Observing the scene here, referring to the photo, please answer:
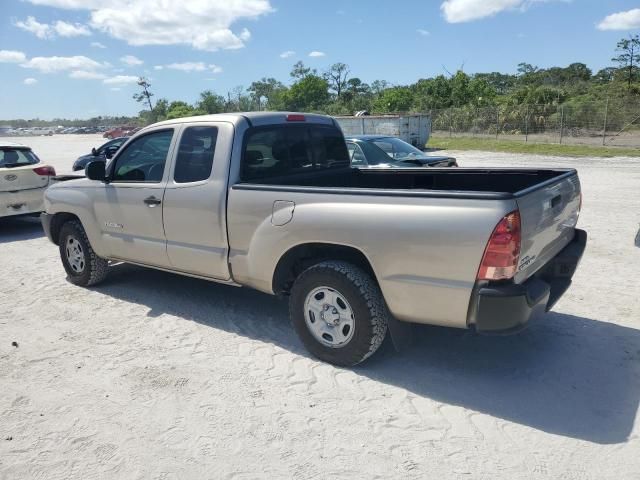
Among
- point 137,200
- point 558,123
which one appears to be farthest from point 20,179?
point 558,123

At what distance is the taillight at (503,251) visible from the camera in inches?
119

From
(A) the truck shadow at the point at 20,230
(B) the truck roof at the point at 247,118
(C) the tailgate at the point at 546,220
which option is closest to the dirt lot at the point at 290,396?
(C) the tailgate at the point at 546,220

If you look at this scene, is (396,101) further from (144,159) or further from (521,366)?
(521,366)

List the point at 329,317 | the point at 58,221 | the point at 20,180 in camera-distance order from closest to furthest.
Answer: the point at 329,317
the point at 58,221
the point at 20,180

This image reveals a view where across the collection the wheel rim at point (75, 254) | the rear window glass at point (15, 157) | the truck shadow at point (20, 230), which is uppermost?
the rear window glass at point (15, 157)

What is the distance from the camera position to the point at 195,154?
4.60 m

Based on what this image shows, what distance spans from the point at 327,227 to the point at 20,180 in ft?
25.1

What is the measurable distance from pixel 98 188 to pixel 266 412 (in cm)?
327

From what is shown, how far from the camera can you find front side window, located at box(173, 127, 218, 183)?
176 inches

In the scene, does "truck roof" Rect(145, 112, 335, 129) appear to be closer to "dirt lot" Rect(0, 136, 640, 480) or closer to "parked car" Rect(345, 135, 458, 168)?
"dirt lot" Rect(0, 136, 640, 480)

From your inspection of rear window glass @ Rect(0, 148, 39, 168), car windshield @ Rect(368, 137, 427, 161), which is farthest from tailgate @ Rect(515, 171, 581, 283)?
rear window glass @ Rect(0, 148, 39, 168)

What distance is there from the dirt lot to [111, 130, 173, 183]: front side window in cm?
135

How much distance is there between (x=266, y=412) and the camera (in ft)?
11.2

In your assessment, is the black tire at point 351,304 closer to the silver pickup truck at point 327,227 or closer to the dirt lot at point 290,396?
the silver pickup truck at point 327,227
